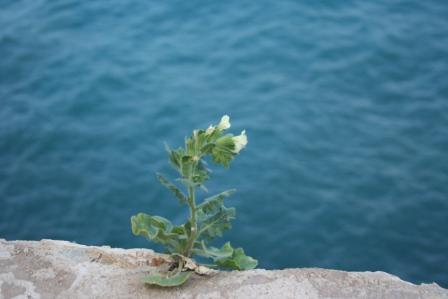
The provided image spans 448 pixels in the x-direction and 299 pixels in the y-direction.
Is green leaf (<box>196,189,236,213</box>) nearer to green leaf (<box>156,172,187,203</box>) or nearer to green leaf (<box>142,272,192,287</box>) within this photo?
green leaf (<box>156,172,187,203</box>)

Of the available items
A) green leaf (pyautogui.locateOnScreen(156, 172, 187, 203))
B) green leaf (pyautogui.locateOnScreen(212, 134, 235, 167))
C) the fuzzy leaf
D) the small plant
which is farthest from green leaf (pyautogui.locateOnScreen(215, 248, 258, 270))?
green leaf (pyautogui.locateOnScreen(212, 134, 235, 167))

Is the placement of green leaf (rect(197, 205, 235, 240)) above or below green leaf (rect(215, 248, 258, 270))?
above

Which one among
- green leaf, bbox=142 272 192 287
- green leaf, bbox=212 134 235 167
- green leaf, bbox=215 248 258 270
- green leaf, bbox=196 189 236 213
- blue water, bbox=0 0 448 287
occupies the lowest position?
green leaf, bbox=142 272 192 287

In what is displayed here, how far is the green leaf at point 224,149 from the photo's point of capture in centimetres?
321

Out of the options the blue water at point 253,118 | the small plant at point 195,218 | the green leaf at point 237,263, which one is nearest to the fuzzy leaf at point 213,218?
the small plant at point 195,218

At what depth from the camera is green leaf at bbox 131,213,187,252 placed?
10.7 ft

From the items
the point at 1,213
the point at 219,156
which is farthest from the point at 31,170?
the point at 219,156

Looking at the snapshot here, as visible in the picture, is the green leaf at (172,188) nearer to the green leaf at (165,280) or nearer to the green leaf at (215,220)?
the green leaf at (215,220)

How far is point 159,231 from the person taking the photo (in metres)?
3.31

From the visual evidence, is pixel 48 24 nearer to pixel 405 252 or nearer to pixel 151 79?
pixel 151 79

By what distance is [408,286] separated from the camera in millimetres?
3391

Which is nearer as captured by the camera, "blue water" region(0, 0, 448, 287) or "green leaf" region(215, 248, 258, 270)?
"green leaf" region(215, 248, 258, 270)

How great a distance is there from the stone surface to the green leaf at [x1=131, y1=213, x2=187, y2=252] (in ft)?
0.53

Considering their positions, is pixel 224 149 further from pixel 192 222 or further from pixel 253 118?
pixel 253 118
